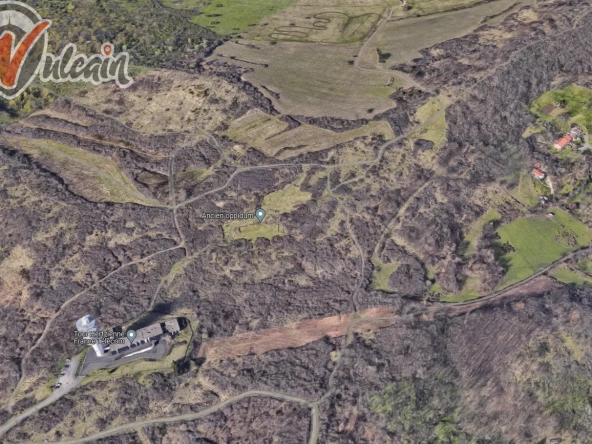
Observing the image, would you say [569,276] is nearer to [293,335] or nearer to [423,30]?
[293,335]

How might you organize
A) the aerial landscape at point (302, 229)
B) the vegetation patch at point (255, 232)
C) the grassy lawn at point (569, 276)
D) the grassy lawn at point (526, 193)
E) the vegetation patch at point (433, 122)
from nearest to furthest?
the aerial landscape at point (302, 229) < the grassy lawn at point (569, 276) < the vegetation patch at point (255, 232) < the grassy lawn at point (526, 193) < the vegetation patch at point (433, 122)

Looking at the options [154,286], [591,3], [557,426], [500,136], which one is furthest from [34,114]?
[591,3]

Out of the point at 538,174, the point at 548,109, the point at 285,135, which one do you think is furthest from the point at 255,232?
the point at 548,109

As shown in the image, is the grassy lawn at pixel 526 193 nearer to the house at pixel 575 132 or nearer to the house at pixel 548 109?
the house at pixel 575 132

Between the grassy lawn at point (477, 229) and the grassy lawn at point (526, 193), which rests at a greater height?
the grassy lawn at point (526, 193)

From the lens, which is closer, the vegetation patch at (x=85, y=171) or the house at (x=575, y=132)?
the vegetation patch at (x=85, y=171)

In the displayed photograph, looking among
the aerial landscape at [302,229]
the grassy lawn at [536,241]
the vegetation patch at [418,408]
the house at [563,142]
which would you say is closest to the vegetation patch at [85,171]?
the aerial landscape at [302,229]

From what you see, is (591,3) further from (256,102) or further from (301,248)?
(301,248)
